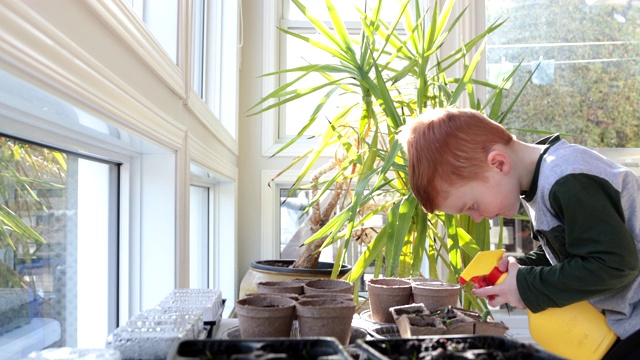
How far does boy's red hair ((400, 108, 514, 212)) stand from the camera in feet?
3.84

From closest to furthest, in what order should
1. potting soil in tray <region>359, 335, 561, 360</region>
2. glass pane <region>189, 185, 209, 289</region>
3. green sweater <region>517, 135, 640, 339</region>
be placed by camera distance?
potting soil in tray <region>359, 335, 561, 360</region> < green sweater <region>517, 135, 640, 339</region> < glass pane <region>189, 185, 209, 289</region>

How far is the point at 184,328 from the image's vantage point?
0.78 meters

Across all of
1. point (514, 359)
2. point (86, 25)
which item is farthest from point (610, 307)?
point (86, 25)

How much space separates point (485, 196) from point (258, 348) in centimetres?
73

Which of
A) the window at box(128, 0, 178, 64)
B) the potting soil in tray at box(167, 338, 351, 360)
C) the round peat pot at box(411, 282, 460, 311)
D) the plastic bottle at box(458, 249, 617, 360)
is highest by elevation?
the window at box(128, 0, 178, 64)

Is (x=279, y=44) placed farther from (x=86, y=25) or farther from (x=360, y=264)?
(x=86, y=25)

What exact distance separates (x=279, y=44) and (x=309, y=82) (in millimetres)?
306

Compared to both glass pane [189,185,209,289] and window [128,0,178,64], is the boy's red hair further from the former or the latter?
glass pane [189,185,209,289]

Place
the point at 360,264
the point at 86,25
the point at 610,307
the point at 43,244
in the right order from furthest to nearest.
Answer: the point at 360,264
the point at 610,307
the point at 43,244
the point at 86,25

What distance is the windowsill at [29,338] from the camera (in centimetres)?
97

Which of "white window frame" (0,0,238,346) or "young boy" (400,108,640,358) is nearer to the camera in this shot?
"white window frame" (0,0,238,346)

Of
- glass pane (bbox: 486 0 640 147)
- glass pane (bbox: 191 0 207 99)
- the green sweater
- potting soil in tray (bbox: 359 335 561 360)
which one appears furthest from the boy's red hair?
glass pane (bbox: 486 0 640 147)

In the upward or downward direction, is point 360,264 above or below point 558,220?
below

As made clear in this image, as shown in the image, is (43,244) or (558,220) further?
(558,220)
